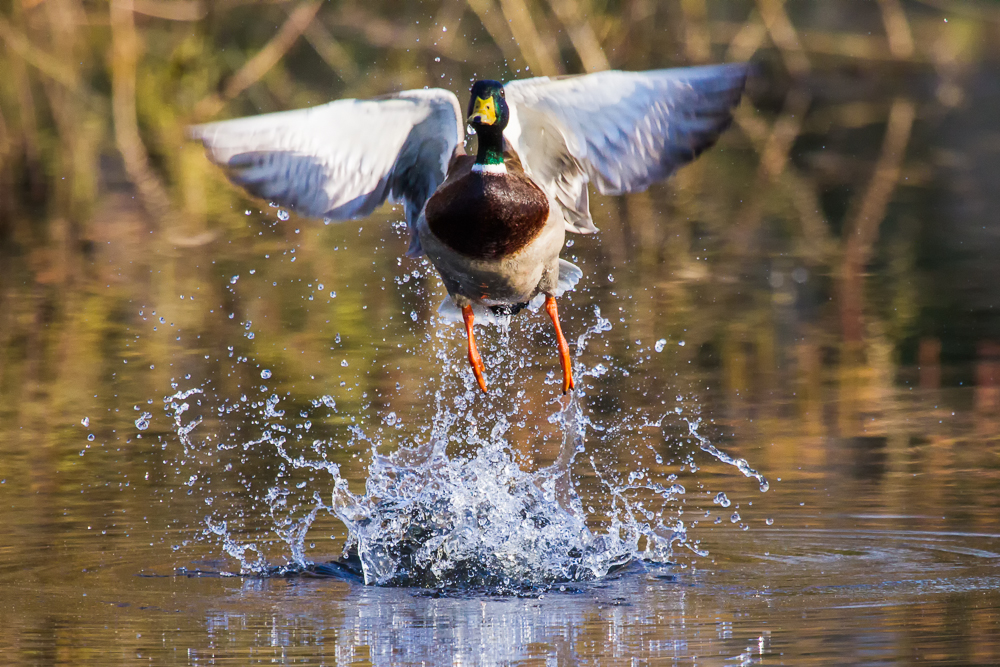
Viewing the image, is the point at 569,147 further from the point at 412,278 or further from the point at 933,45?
the point at 933,45

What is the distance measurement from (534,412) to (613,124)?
1.60 meters

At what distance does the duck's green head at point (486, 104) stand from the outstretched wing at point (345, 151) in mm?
128

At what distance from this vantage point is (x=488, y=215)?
575 cm

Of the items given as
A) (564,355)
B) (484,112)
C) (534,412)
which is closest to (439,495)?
(564,355)

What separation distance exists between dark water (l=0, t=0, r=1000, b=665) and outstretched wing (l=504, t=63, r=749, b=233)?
106 cm

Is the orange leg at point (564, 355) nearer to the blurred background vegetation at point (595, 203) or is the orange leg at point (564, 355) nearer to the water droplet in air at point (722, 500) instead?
the water droplet in air at point (722, 500)

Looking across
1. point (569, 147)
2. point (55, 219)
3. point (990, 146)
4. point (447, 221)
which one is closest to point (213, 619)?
point (447, 221)

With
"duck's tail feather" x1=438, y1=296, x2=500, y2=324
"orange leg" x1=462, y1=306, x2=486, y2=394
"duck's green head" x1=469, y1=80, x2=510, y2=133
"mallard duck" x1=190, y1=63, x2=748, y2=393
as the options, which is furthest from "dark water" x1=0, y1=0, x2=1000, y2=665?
"duck's green head" x1=469, y1=80, x2=510, y2=133

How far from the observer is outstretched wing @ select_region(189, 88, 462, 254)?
595 cm

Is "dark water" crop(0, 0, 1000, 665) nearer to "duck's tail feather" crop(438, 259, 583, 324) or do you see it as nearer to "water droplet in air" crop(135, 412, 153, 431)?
"water droplet in air" crop(135, 412, 153, 431)

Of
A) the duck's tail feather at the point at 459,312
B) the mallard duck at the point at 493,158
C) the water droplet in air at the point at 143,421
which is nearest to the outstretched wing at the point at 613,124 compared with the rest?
the mallard duck at the point at 493,158

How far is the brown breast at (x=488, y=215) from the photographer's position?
5766 mm

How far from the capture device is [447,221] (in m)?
5.82

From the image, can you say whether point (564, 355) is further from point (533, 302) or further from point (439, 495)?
point (439, 495)
